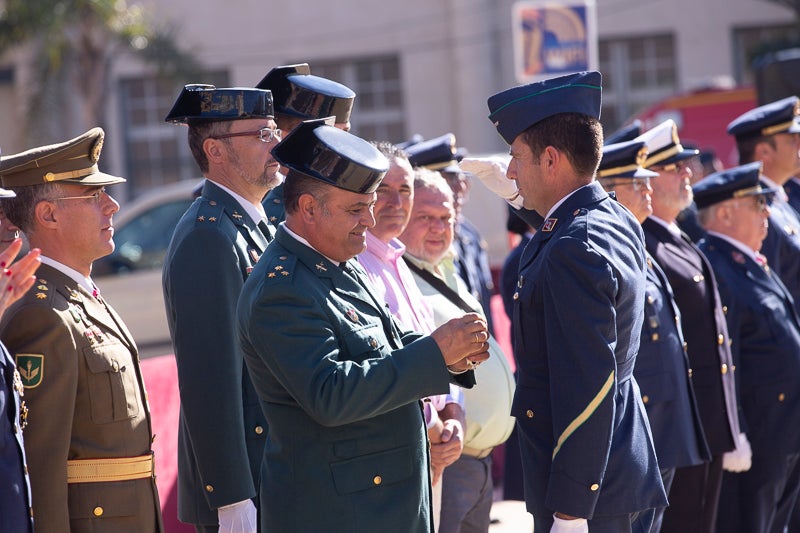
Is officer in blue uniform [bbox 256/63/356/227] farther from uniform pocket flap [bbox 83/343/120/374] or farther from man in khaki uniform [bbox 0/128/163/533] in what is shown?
uniform pocket flap [bbox 83/343/120/374]

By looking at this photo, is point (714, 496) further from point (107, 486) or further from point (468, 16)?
point (468, 16)

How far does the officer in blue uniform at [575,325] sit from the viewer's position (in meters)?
3.20

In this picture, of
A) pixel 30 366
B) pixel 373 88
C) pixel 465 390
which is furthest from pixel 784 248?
pixel 373 88

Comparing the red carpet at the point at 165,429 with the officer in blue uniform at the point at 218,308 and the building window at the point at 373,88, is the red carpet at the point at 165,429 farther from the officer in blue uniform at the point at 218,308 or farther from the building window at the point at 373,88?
the building window at the point at 373,88

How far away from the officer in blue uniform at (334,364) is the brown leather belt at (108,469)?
569 mm

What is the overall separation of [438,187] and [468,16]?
1867cm

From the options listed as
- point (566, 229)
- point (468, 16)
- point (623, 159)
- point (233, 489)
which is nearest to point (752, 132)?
point (623, 159)

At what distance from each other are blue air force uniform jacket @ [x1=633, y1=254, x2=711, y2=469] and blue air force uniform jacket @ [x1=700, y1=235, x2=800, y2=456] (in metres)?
0.94

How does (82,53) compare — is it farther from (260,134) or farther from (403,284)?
(403,284)

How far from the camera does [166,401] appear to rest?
5.53m

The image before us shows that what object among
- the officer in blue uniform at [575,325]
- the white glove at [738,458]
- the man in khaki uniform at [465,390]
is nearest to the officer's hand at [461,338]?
the officer in blue uniform at [575,325]

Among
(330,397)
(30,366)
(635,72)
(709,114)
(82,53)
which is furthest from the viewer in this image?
(635,72)

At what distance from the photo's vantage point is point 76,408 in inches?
131

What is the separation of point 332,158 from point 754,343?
3019 millimetres
